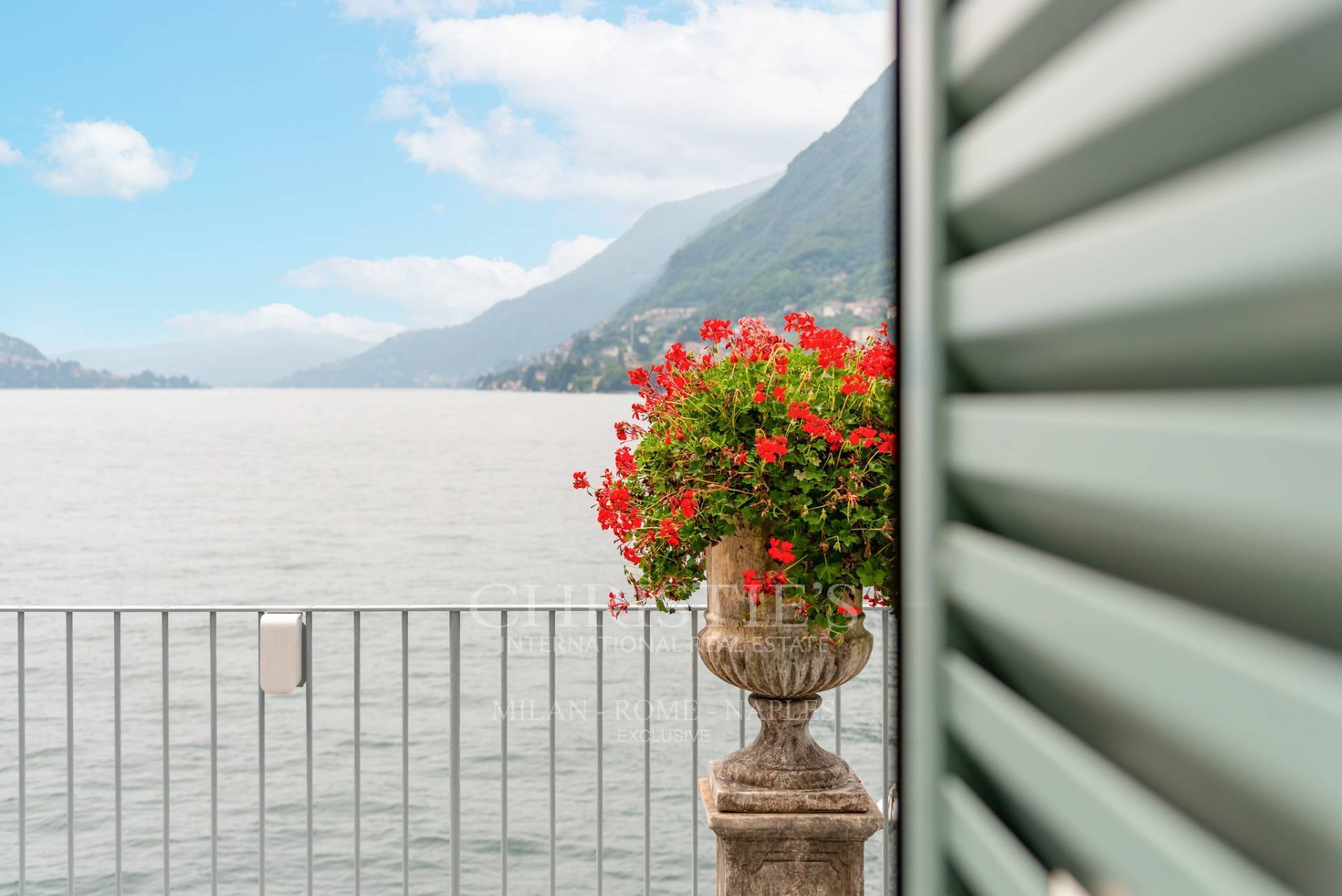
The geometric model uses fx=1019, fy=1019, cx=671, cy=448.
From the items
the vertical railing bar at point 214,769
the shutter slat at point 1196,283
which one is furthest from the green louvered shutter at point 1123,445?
the vertical railing bar at point 214,769

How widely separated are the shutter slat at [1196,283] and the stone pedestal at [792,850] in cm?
261

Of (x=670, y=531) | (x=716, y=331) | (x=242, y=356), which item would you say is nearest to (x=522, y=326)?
(x=242, y=356)

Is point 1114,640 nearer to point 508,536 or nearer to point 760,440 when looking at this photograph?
point 760,440

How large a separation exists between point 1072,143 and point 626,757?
15.2m

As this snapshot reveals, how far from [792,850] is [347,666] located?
17788mm

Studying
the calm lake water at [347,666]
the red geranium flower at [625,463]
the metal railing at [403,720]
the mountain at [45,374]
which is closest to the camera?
the red geranium flower at [625,463]

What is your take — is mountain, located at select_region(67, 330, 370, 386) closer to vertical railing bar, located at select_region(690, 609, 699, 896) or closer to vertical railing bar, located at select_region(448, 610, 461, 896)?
vertical railing bar, located at select_region(448, 610, 461, 896)

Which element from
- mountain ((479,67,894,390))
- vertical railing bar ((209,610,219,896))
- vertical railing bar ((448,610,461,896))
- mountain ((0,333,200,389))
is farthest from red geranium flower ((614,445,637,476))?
mountain ((0,333,200,389))

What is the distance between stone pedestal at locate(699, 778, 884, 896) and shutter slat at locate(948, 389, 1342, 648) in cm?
259

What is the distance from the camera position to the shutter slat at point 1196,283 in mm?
286

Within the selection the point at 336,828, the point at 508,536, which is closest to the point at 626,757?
the point at 336,828

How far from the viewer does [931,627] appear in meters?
0.55

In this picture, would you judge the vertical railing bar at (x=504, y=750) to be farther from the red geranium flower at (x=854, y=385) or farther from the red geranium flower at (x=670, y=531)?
the red geranium flower at (x=854, y=385)

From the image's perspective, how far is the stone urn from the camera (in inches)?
113
